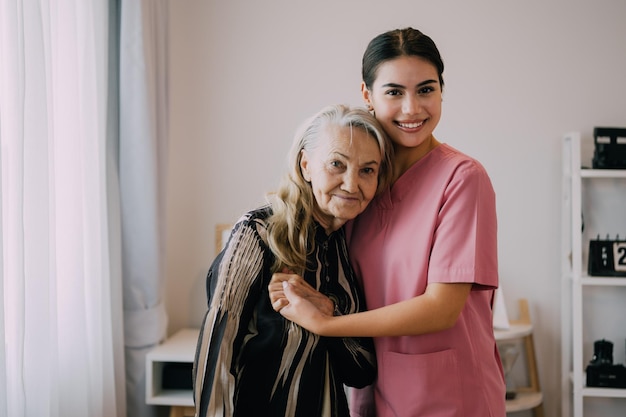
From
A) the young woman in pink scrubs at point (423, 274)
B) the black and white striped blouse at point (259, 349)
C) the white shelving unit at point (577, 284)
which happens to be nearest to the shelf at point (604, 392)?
the white shelving unit at point (577, 284)

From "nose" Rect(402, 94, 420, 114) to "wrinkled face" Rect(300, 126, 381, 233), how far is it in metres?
0.10

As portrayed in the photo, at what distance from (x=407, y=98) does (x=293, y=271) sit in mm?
436

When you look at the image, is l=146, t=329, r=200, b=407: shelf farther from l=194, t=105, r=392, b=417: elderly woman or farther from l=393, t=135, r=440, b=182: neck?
l=393, t=135, r=440, b=182: neck

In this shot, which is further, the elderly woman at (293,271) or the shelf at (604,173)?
the shelf at (604,173)

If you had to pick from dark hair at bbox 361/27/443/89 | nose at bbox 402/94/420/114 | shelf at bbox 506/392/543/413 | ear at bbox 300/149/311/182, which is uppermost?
dark hair at bbox 361/27/443/89

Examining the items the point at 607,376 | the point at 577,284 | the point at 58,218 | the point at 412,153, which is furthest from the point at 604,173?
the point at 58,218

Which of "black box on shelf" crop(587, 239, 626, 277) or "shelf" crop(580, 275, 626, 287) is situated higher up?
"black box on shelf" crop(587, 239, 626, 277)

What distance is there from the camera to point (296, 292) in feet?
4.60

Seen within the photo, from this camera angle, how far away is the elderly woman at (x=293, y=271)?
4.45 feet

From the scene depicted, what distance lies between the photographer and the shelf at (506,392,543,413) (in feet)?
9.48

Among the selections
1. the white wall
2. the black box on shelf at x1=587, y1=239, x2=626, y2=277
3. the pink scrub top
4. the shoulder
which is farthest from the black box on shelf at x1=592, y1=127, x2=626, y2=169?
the shoulder

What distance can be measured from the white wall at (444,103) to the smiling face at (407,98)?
1733 mm

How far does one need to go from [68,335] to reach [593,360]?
84.3 inches

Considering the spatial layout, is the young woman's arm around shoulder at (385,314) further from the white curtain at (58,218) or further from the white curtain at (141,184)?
the white curtain at (141,184)
